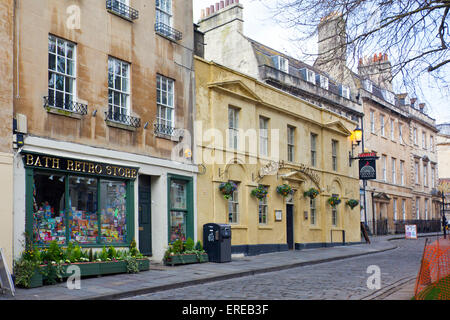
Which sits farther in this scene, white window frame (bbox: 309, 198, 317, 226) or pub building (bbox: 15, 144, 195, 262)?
white window frame (bbox: 309, 198, 317, 226)

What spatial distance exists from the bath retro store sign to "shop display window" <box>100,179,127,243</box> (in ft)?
0.97

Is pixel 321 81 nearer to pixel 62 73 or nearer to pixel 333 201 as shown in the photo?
pixel 333 201

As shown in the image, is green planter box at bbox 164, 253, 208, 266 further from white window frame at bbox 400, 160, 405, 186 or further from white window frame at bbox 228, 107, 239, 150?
white window frame at bbox 400, 160, 405, 186

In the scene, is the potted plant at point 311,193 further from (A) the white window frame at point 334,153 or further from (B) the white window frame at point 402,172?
(B) the white window frame at point 402,172

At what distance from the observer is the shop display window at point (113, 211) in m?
14.4

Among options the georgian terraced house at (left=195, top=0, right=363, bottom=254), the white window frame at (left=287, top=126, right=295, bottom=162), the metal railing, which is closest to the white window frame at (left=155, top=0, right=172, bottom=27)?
the georgian terraced house at (left=195, top=0, right=363, bottom=254)

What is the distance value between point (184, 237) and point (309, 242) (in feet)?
29.4

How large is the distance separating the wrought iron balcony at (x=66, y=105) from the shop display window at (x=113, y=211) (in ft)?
6.63

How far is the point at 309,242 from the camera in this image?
2445cm

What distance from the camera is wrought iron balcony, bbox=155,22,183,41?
16.8 metres

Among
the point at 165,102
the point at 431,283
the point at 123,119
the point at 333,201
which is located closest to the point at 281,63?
the point at 333,201

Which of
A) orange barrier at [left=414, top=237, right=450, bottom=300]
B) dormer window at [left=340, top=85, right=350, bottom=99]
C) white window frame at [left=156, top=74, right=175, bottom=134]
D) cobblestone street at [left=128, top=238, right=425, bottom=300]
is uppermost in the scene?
dormer window at [left=340, top=85, right=350, bottom=99]

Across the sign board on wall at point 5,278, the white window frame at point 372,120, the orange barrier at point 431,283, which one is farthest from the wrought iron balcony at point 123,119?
the white window frame at point 372,120
